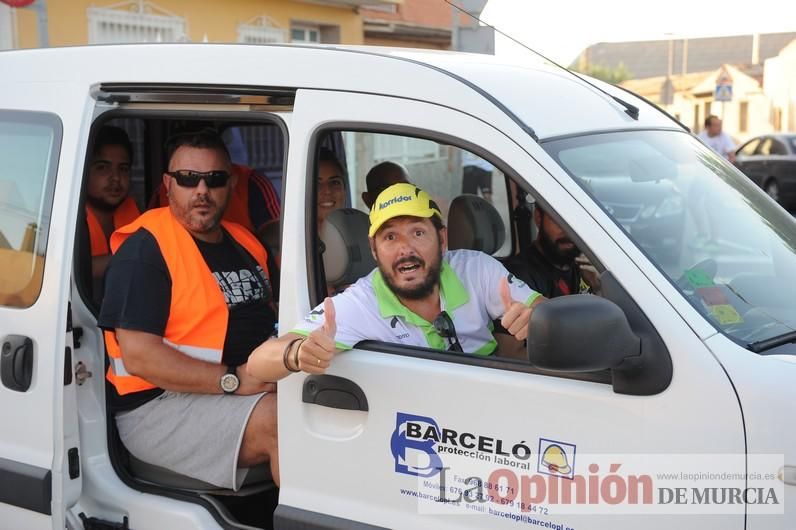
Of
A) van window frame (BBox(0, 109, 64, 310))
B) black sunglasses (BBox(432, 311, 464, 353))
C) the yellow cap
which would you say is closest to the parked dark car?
the yellow cap

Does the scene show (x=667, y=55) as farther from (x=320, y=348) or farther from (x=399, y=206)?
(x=320, y=348)


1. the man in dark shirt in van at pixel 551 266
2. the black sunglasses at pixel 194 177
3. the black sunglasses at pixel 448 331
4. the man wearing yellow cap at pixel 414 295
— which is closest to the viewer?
the man wearing yellow cap at pixel 414 295

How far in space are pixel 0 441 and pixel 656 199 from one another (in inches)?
91.0

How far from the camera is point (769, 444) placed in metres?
2.12

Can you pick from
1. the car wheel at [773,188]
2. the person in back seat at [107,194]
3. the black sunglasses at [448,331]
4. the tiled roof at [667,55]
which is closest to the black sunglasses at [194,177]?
the person in back seat at [107,194]

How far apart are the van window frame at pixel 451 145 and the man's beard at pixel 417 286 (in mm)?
211

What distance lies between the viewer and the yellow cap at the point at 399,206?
293 cm

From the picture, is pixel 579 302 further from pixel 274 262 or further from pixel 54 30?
pixel 54 30

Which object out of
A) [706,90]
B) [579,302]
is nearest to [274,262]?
[579,302]

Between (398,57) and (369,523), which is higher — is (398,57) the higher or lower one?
the higher one

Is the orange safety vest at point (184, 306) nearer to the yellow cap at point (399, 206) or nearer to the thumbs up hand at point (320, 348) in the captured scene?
the yellow cap at point (399, 206)

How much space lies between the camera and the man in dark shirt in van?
3305 mm

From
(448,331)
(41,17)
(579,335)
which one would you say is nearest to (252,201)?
(448,331)

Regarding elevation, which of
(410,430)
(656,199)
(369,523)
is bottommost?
(369,523)
